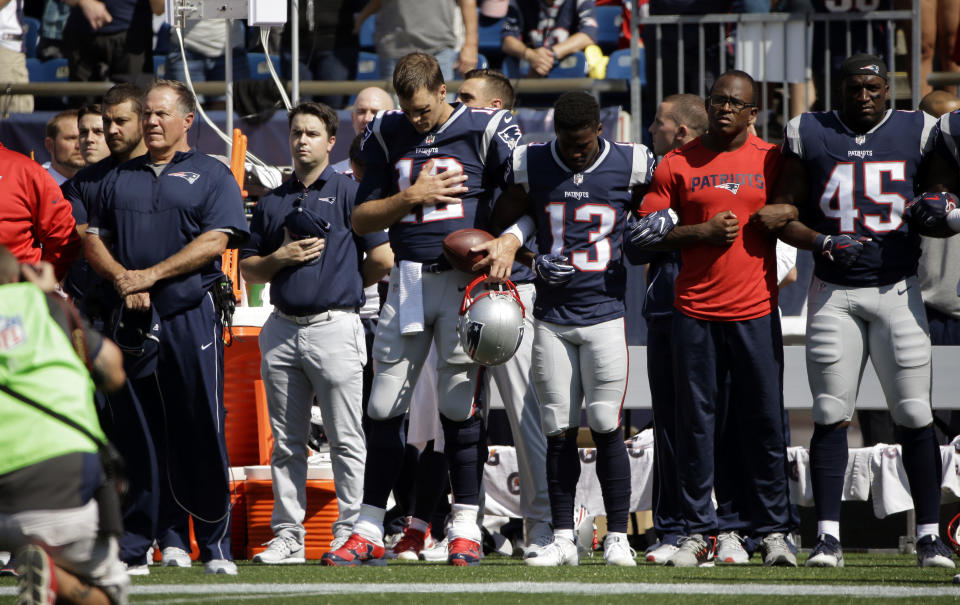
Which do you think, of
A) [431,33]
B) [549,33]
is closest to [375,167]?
[431,33]

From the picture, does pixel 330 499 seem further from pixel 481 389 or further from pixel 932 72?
pixel 932 72

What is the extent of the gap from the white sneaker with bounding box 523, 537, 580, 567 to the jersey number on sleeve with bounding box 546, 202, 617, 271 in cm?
Answer: 115

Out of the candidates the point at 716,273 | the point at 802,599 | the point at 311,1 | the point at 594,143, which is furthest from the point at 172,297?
the point at 311,1

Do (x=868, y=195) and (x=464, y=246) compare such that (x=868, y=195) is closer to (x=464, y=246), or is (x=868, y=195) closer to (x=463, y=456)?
(x=464, y=246)

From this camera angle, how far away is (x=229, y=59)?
27.3 feet

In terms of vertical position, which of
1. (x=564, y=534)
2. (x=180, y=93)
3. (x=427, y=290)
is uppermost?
(x=180, y=93)

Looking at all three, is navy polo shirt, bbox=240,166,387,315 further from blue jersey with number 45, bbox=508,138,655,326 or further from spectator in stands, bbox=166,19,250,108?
spectator in stands, bbox=166,19,250,108

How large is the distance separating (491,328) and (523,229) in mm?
555

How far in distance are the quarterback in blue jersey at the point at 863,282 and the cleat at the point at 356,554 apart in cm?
179

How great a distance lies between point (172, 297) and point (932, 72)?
6244mm

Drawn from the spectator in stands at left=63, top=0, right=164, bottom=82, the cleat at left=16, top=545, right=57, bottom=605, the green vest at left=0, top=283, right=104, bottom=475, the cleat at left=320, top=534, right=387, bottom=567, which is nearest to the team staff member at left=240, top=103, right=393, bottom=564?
the cleat at left=320, top=534, right=387, bottom=567

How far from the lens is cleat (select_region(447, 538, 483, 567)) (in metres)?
5.54

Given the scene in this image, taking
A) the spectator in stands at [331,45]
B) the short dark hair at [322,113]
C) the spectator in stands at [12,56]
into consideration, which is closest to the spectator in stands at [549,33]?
the spectator in stands at [331,45]

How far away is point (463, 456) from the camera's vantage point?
5.62m
